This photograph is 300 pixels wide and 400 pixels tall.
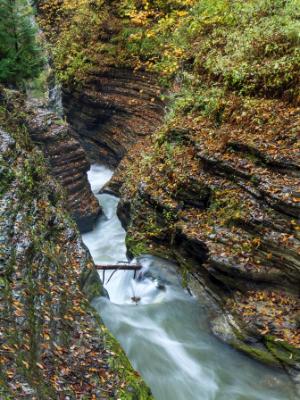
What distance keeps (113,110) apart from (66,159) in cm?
482

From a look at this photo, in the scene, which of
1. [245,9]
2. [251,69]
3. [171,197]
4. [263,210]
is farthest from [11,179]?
[245,9]

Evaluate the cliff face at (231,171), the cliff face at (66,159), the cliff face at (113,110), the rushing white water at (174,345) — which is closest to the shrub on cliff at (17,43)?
the cliff face at (66,159)

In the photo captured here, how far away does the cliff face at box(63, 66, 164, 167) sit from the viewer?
16.7 metres

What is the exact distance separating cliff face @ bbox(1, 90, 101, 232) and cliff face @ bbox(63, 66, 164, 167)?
3211 millimetres

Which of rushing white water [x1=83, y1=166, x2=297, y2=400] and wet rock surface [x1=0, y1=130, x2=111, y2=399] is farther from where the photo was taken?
rushing white water [x1=83, y1=166, x2=297, y2=400]

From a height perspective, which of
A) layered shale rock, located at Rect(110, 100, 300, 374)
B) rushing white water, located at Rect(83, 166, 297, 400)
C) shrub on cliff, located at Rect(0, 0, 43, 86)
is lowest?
rushing white water, located at Rect(83, 166, 297, 400)

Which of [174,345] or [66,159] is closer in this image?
[174,345]

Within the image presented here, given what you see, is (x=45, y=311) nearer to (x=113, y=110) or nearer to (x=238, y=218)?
(x=238, y=218)

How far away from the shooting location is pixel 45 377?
473 centimetres

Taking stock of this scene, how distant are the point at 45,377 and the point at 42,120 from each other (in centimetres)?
1077

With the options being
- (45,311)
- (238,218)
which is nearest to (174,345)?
(238,218)

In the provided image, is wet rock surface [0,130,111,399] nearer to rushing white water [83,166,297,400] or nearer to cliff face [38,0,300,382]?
rushing white water [83,166,297,400]

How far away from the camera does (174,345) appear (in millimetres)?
8109

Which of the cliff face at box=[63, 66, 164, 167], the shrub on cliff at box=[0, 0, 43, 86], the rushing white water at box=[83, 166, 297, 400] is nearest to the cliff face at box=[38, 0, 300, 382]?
the cliff face at box=[63, 66, 164, 167]
